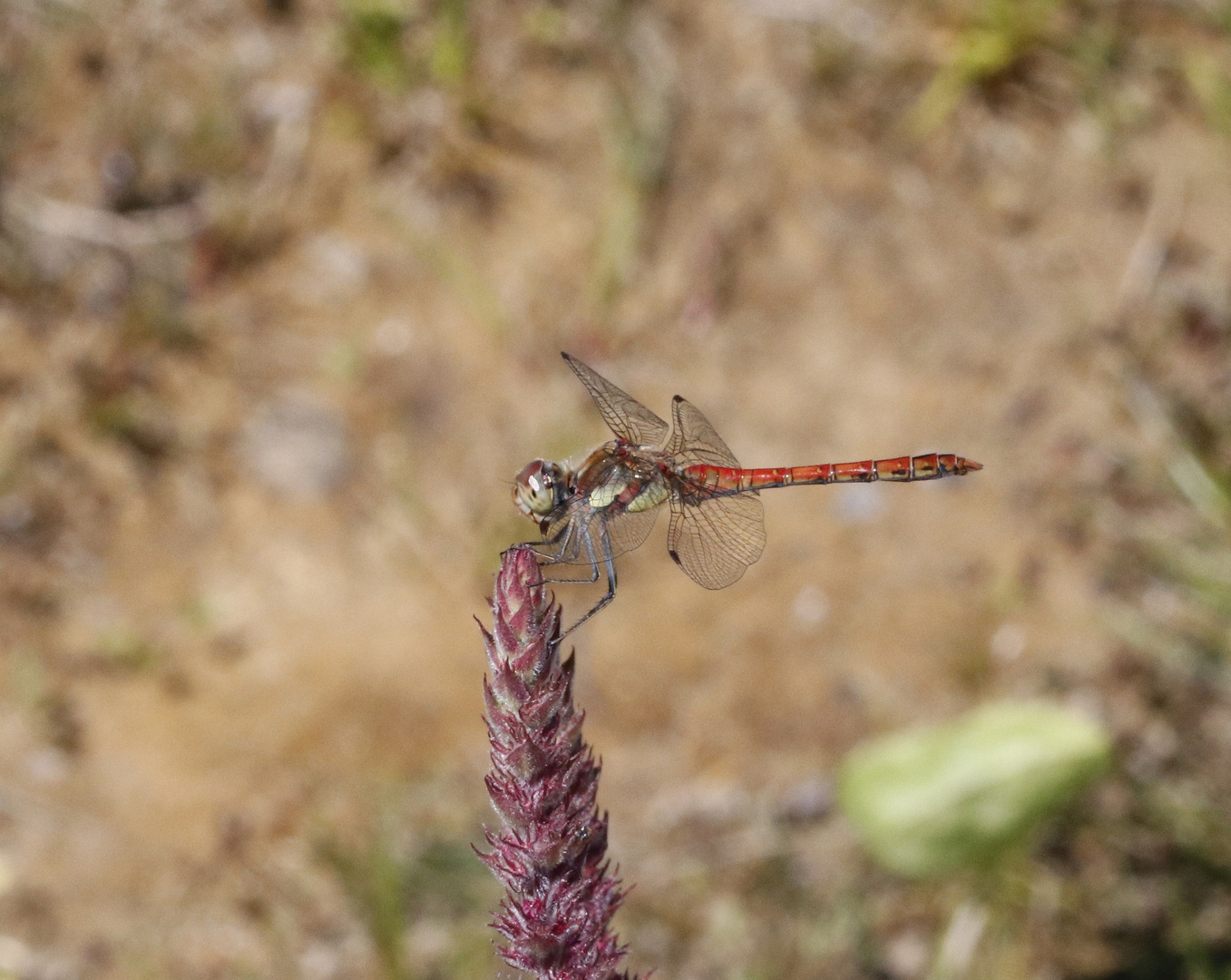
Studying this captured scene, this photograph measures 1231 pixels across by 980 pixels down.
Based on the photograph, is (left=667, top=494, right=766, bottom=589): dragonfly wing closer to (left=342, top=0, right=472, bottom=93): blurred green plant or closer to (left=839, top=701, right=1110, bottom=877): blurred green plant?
(left=839, top=701, right=1110, bottom=877): blurred green plant

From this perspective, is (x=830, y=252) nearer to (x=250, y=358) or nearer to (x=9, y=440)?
(x=250, y=358)

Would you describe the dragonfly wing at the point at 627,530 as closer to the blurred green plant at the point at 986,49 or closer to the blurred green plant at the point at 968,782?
the blurred green plant at the point at 968,782

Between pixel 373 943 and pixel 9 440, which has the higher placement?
pixel 9 440

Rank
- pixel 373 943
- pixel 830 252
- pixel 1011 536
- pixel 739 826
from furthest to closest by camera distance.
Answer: pixel 830 252 → pixel 1011 536 → pixel 739 826 → pixel 373 943

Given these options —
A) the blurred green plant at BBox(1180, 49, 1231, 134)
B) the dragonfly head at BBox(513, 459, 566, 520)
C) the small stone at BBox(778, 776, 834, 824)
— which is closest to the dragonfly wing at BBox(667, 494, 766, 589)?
the dragonfly head at BBox(513, 459, 566, 520)

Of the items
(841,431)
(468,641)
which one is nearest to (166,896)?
(468,641)

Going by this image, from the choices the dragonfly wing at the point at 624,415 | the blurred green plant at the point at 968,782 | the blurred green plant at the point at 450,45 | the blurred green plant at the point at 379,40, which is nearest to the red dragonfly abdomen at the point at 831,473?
the dragonfly wing at the point at 624,415
